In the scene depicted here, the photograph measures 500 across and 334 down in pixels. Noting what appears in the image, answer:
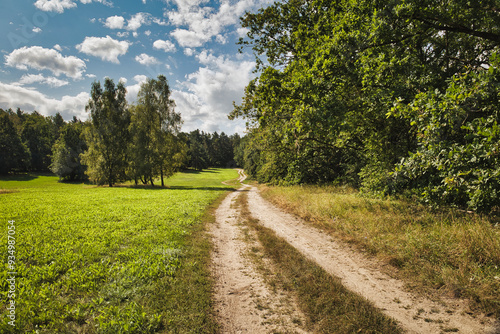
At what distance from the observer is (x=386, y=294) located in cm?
455

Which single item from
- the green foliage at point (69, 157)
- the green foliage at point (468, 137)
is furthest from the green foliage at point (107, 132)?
the green foliage at point (468, 137)

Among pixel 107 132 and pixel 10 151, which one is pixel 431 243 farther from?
pixel 10 151

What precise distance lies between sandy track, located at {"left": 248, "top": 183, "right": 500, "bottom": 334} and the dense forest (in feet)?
9.69

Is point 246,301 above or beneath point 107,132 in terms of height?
beneath

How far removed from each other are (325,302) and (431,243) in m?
4.11

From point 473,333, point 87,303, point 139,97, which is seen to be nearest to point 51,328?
point 87,303

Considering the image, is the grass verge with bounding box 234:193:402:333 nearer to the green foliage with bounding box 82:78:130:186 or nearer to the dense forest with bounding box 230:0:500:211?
the dense forest with bounding box 230:0:500:211

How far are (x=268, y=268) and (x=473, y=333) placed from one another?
4.15 m

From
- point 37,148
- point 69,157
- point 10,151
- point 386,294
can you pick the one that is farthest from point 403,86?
point 37,148

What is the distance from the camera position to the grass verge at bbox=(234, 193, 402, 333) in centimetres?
360

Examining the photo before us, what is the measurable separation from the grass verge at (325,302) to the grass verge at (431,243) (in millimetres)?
1832

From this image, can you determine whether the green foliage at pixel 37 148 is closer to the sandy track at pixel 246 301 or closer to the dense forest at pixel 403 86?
the dense forest at pixel 403 86

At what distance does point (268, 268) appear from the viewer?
594 centimetres

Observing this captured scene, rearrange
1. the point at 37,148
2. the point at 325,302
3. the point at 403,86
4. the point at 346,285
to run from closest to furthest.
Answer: the point at 325,302
the point at 346,285
the point at 403,86
the point at 37,148
